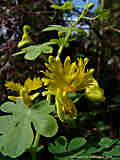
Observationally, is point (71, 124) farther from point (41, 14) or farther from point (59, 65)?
point (41, 14)

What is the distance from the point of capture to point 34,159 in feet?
2.44

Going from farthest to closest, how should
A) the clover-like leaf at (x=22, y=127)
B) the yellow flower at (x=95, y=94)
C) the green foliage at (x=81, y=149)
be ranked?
1. the yellow flower at (x=95, y=94)
2. the green foliage at (x=81, y=149)
3. the clover-like leaf at (x=22, y=127)

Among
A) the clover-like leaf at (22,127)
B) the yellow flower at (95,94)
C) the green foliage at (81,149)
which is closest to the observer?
the clover-like leaf at (22,127)

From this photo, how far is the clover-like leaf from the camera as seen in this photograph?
59 cm

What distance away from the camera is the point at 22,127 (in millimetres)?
627

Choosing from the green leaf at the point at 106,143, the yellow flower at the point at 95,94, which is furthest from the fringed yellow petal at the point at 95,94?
the green leaf at the point at 106,143

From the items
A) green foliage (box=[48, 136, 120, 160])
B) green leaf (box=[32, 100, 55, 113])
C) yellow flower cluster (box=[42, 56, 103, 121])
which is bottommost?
green foliage (box=[48, 136, 120, 160])

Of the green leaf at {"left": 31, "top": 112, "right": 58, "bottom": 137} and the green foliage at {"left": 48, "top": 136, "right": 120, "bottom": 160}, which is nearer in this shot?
the green leaf at {"left": 31, "top": 112, "right": 58, "bottom": 137}

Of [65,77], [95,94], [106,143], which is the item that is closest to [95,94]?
[95,94]

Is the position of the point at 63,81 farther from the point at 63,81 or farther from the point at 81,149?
the point at 81,149

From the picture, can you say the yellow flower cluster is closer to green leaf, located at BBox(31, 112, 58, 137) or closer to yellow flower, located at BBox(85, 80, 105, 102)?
green leaf, located at BBox(31, 112, 58, 137)

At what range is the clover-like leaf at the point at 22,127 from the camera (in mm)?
594

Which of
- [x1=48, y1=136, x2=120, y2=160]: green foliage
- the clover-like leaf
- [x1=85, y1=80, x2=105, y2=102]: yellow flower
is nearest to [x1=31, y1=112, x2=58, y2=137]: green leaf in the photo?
the clover-like leaf

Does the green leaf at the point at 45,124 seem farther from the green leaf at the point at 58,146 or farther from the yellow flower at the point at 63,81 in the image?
the green leaf at the point at 58,146
